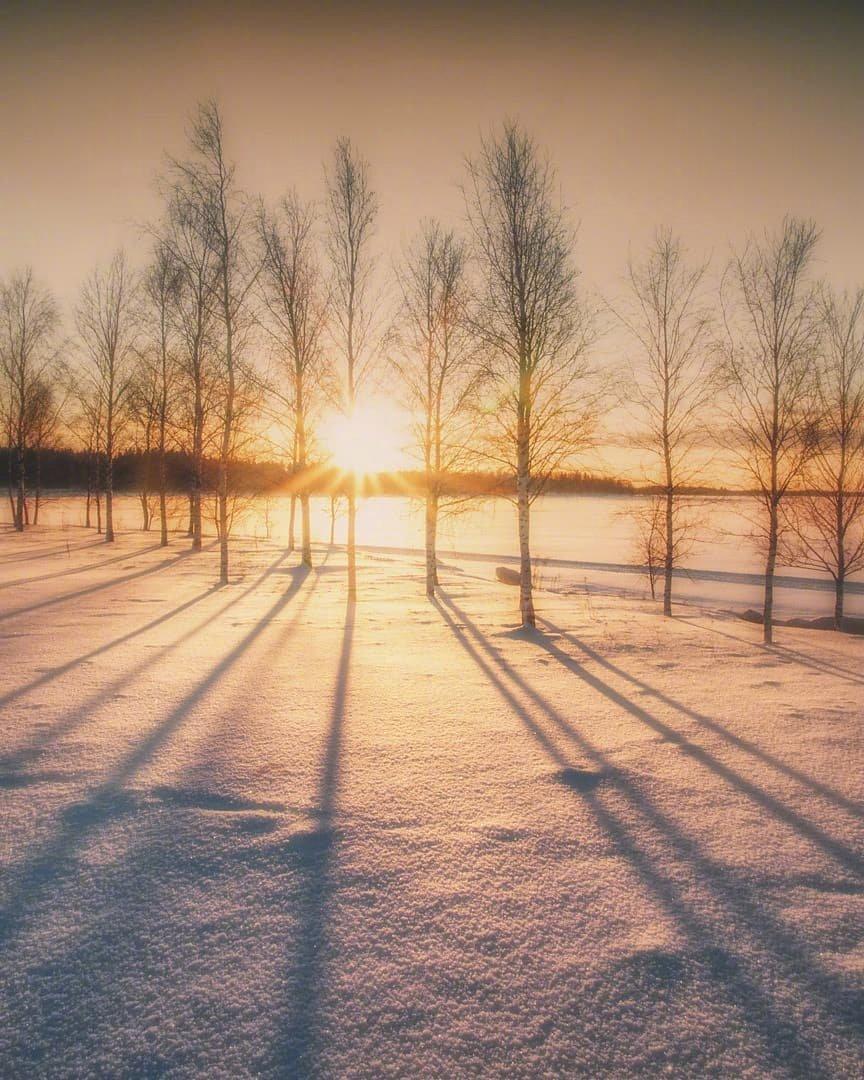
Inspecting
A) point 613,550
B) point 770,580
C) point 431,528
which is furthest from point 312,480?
point 613,550

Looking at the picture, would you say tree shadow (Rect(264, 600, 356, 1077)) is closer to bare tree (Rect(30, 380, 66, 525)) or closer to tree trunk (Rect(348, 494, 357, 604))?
tree trunk (Rect(348, 494, 357, 604))

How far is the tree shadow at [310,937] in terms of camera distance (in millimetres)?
1799

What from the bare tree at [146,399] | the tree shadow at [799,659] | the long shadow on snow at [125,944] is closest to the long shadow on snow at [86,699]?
the long shadow on snow at [125,944]

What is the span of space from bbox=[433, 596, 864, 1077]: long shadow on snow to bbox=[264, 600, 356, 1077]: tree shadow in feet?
5.24

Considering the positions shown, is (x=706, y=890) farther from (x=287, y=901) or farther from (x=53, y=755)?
(x=53, y=755)

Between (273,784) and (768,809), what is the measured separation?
10.8ft

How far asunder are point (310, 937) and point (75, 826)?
174 centimetres

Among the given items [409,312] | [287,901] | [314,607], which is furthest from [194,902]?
[409,312]

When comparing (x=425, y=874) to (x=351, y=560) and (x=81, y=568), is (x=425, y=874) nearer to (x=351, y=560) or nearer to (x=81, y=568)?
(x=351, y=560)

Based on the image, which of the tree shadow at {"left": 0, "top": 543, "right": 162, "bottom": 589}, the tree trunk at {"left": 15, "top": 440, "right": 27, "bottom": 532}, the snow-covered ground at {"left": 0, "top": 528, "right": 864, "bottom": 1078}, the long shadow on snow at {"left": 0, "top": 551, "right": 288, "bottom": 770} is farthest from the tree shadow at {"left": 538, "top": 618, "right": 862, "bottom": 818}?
the tree trunk at {"left": 15, "top": 440, "right": 27, "bottom": 532}

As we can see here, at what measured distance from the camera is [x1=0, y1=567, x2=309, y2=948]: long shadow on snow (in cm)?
245

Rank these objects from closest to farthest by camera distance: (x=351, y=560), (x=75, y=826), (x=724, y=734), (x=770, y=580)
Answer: (x=75, y=826), (x=724, y=734), (x=770, y=580), (x=351, y=560)

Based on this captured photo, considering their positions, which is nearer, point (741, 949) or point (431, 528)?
point (741, 949)

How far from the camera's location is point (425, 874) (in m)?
2.74
